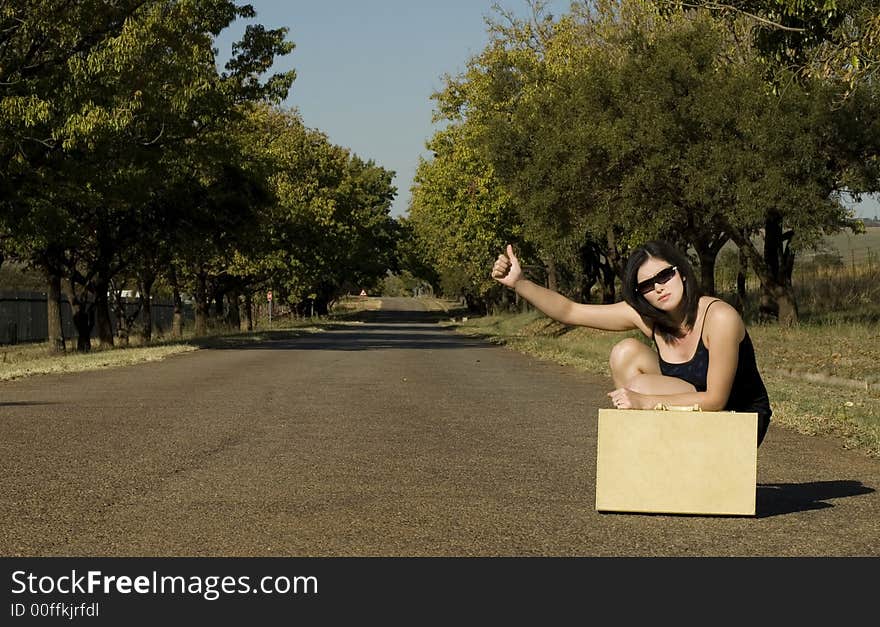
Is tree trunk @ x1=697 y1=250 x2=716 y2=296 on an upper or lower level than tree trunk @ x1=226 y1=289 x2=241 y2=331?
upper

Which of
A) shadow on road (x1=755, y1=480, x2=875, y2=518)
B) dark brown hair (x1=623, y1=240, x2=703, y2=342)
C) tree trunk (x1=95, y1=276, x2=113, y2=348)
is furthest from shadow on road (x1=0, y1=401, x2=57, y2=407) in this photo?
tree trunk (x1=95, y1=276, x2=113, y2=348)

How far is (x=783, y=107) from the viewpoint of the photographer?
29109 mm

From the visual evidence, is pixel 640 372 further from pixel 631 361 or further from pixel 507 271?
pixel 507 271

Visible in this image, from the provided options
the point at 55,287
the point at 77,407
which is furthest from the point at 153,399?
the point at 55,287

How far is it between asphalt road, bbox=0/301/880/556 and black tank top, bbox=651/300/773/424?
67 centimetres

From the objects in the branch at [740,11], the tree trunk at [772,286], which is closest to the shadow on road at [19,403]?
the branch at [740,11]

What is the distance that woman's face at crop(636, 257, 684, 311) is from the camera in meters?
6.97

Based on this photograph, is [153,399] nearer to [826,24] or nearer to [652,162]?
[826,24]

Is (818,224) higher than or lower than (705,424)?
higher

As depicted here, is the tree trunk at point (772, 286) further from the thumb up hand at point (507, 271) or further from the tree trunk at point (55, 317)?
the thumb up hand at point (507, 271)

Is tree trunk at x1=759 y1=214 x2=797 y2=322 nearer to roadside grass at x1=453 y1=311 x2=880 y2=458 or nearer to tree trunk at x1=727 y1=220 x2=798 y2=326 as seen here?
tree trunk at x1=727 y1=220 x2=798 y2=326

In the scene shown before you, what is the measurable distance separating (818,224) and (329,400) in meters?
17.7

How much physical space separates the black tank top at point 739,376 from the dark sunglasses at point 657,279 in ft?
1.04

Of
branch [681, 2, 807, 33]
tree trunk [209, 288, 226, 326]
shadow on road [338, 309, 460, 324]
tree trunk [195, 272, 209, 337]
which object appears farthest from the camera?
shadow on road [338, 309, 460, 324]
